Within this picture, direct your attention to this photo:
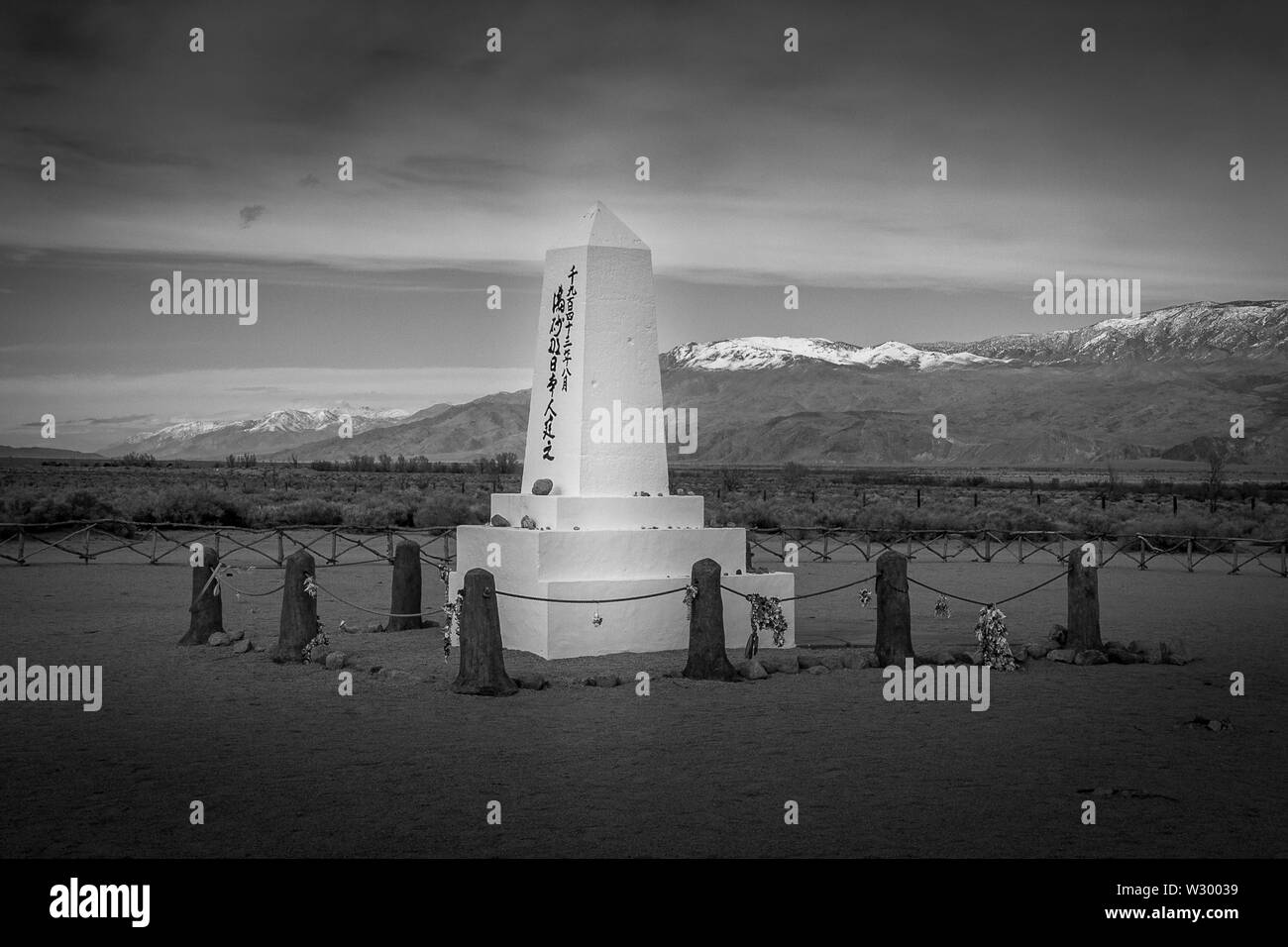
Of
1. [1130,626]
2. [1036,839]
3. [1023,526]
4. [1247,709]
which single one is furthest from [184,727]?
[1023,526]

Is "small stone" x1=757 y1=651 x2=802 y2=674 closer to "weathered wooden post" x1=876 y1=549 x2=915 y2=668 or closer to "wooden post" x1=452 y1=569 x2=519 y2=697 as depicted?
"weathered wooden post" x1=876 y1=549 x2=915 y2=668

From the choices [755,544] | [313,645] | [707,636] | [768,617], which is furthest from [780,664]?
[755,544]

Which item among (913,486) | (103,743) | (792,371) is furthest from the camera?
(792,371)

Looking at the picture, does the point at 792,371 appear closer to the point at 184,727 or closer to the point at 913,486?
the point at 913,486

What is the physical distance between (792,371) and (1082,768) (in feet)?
600

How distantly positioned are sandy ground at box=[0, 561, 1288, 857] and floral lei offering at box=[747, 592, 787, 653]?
943mm

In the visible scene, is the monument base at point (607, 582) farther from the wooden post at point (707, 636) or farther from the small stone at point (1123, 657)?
the small stone at point (1123, 657)

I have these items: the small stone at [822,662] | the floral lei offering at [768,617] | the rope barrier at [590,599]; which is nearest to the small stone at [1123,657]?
the small stone at [822,662]

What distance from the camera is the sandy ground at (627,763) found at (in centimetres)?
652

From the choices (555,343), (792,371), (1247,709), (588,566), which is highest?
(792,371)

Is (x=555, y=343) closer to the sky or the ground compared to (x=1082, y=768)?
closer to the sky

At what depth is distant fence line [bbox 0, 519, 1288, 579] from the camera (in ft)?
86.3

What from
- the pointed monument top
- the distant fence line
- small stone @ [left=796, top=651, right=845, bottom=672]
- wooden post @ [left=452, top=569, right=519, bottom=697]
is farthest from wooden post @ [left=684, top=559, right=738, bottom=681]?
the distant fence line

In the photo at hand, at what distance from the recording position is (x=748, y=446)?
149625 millimetres
